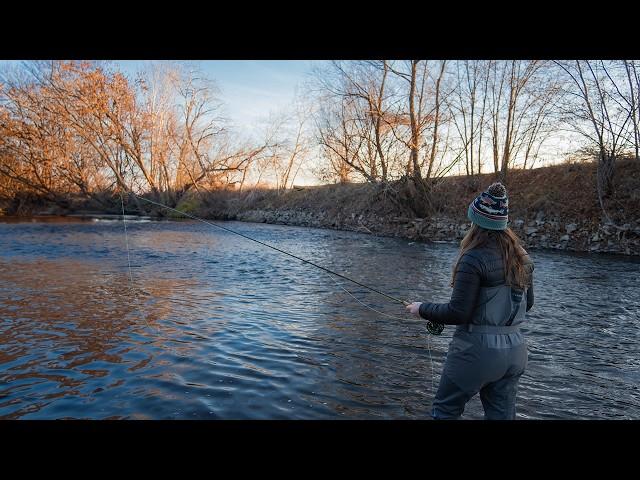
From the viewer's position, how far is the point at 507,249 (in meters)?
3.14

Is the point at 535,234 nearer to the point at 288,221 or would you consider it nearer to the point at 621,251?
the point at 621,251

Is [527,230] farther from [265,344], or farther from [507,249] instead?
[507,249]

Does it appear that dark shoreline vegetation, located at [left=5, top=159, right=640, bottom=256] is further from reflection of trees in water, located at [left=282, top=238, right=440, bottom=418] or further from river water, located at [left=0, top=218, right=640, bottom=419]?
reflection of trees in water, located at [left=282, top=238, right=440, bottom=418]

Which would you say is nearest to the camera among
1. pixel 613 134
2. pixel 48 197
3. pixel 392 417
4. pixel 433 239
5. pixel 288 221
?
pixel 392 417

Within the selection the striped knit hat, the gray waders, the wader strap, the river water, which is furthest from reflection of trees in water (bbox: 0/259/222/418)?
the striped knit hat

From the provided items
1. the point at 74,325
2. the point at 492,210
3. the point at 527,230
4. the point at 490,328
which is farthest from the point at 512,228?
the point at 490,328

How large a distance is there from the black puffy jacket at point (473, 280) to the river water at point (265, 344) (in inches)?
68.0

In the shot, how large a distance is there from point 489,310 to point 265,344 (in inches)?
161

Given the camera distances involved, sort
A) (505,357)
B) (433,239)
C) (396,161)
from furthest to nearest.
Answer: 1. (396,161)
2. (433,239)
3. (505,357)

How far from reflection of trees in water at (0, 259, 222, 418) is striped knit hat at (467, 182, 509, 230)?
4221 mm

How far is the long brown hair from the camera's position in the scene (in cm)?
307
